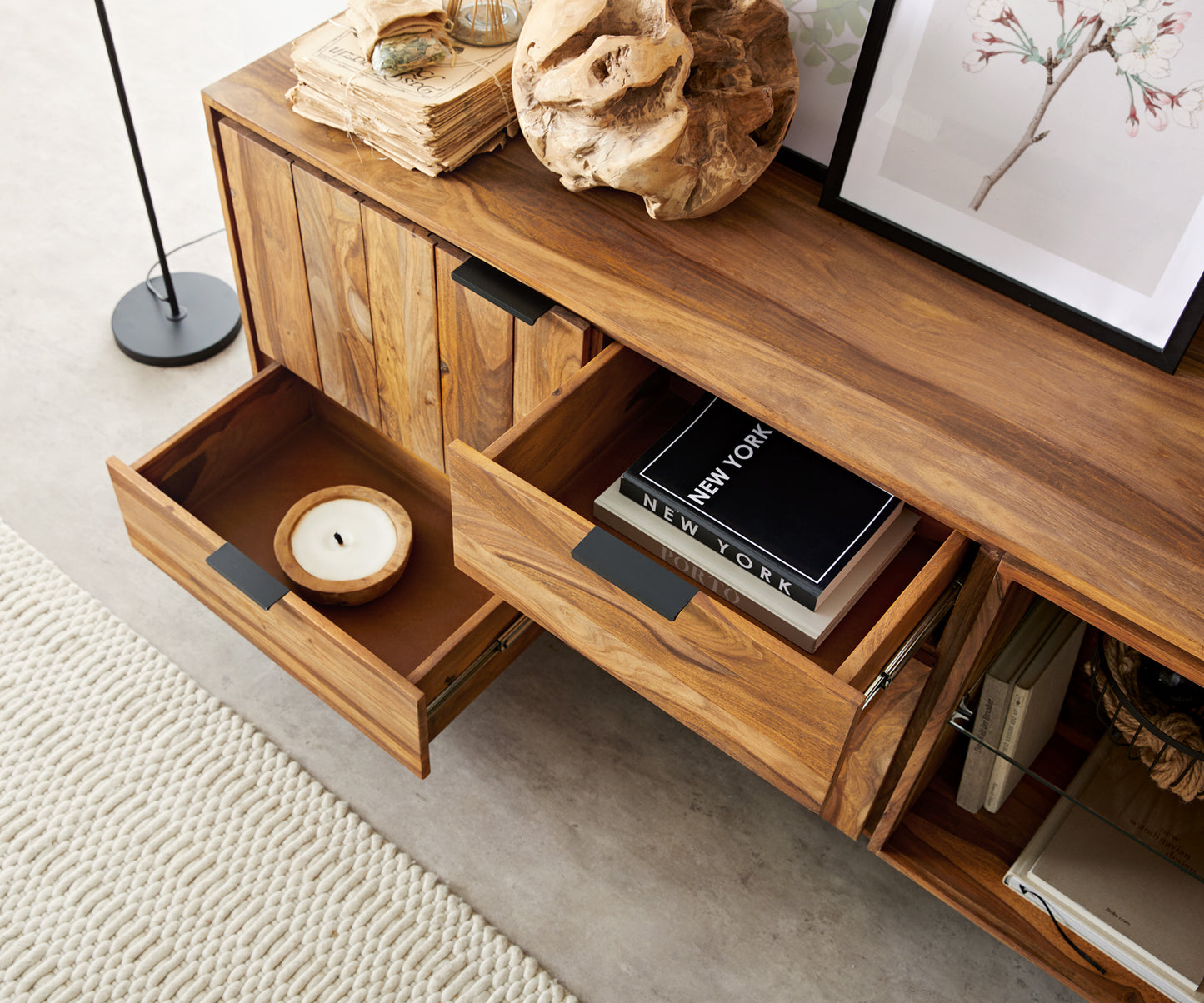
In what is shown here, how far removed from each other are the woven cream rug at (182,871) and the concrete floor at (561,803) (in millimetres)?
40

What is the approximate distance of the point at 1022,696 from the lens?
1.11 metres

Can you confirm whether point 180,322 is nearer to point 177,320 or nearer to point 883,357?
point 177,320

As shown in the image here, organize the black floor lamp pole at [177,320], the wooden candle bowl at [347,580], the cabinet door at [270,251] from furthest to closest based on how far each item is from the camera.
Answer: the black floor lamp pole at [177,320], the wooden candle bowl at [347,580], the cabinet door at [270,251]

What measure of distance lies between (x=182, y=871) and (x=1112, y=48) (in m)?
1.30

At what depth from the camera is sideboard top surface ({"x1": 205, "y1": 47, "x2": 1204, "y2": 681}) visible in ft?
3.09

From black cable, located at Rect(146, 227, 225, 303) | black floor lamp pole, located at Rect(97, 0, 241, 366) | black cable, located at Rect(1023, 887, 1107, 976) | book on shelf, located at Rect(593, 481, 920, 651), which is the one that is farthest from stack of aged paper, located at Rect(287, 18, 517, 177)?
black cable, located at Rect(1023, 887, 1107, 976)

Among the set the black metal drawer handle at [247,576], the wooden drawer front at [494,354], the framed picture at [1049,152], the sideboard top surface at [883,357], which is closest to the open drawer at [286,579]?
the black metal drawer handle at [247,576]

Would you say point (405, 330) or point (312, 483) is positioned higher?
point (405, 330)

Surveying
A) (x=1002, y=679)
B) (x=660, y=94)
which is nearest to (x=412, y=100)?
(x=660, y=94)

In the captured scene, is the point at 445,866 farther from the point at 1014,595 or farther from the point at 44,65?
the point at 44,65

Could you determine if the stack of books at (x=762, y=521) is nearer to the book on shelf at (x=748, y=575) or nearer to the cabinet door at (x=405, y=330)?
the book on shelf at (x=748, y=575)

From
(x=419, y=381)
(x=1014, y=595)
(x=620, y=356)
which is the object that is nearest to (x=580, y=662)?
(x=419, y=381)

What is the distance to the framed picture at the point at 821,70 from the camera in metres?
1.17

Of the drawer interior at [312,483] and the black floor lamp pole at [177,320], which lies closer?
the drawer interior at [312,483]
